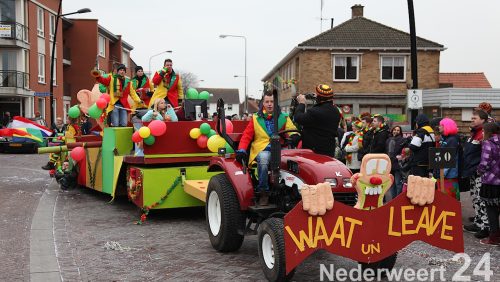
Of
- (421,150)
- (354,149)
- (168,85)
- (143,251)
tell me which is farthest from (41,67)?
(143,251)

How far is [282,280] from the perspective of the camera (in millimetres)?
4906

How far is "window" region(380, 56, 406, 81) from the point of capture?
35156mm

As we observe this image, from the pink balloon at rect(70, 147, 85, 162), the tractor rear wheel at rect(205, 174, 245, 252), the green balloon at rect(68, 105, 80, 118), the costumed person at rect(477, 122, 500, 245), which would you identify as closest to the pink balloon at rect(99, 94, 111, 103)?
the pink balloon at rect(70, 147, 85, 162)

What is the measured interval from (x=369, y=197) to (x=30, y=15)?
35946 mm

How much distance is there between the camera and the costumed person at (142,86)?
11359mm

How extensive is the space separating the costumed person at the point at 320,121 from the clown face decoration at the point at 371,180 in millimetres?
1234

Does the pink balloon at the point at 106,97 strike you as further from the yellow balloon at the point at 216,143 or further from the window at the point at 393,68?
the window at the point at 393,68

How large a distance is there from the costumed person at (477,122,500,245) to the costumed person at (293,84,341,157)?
2042 millimetres

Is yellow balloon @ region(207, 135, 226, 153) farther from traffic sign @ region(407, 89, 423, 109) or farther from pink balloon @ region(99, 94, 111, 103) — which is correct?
traffic sign @ region(407, 89, 423, 109)

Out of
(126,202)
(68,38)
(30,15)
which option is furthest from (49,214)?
(68,38)

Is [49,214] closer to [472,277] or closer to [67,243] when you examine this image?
[67,243]

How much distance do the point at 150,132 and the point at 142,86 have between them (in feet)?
11.7

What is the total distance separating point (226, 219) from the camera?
242 inches

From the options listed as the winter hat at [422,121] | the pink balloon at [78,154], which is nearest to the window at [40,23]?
the pink balloon at [78,154]
